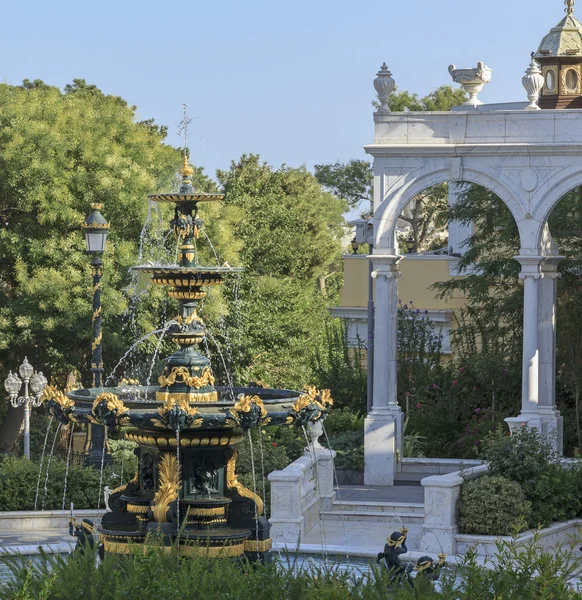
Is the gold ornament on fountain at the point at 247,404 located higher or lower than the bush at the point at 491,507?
higher

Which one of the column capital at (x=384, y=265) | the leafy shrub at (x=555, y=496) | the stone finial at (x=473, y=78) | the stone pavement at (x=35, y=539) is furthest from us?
the stone finial at (x=473, y=78)

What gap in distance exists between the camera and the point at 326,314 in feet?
147

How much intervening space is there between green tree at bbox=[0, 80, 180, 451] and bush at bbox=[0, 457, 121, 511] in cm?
1017

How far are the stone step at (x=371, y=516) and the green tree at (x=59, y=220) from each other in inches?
452

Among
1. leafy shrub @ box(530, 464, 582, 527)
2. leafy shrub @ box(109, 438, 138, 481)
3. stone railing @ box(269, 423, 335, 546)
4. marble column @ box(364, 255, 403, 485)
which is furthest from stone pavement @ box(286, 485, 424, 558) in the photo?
leafy shrub @ box(109, 438, 138, 481)

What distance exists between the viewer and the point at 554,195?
23.6 meters

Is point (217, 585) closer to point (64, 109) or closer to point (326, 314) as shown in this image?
point (64, 109)

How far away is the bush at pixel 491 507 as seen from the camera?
18.8 metres

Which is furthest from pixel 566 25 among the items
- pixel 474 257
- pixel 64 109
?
pixel 64 109

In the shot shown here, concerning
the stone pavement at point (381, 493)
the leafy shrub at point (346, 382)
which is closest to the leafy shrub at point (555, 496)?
the stone pavement at point (381, 493)

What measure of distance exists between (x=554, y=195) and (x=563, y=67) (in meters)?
8.04

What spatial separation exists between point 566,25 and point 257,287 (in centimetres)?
964

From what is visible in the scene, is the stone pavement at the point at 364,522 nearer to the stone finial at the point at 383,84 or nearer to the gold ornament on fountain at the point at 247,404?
the gold ornament on fountain at the point at 247,404

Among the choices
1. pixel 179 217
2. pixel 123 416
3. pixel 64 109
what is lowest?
pixel 123 416
